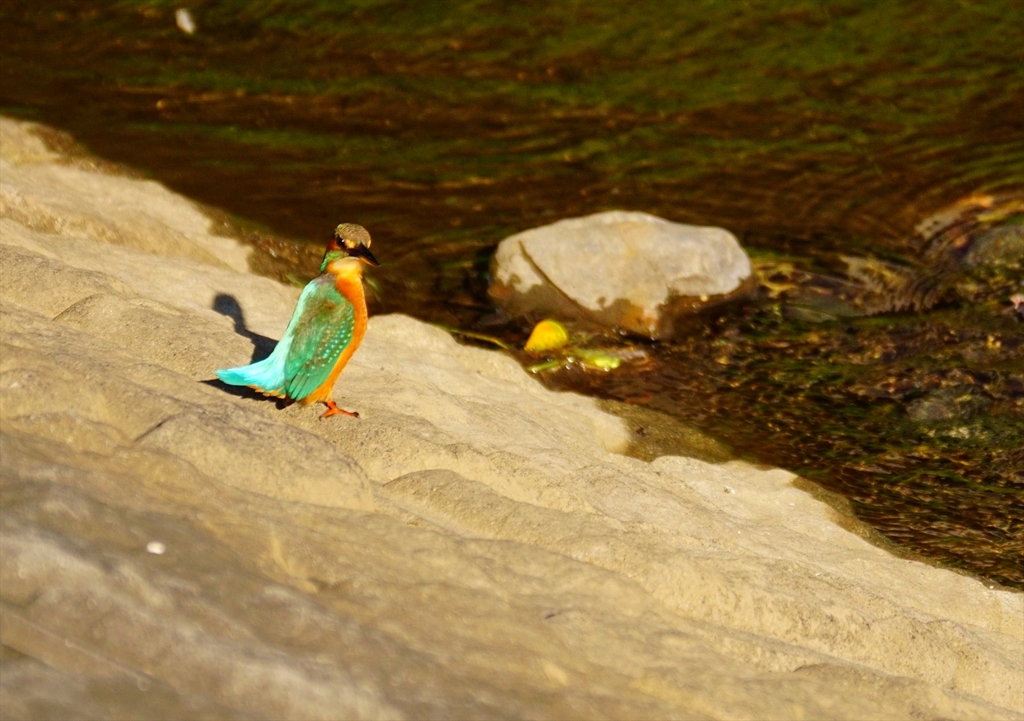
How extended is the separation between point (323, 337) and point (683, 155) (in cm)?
663

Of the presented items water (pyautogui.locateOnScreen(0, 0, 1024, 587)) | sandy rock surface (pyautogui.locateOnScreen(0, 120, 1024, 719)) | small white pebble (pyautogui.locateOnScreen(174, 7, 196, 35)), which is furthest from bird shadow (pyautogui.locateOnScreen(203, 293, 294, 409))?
small white pebble (pyautogui.locateOnScreen(174, 7, 196, 35))

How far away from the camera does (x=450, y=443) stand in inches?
184

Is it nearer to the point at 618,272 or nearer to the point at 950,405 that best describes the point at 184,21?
the point at 618,272

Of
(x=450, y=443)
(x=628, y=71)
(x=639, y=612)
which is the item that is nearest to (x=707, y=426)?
(x=450, y=443)

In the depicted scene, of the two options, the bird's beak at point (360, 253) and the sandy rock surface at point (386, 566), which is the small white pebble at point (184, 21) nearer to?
the sandy rock surface at point (386, 566)

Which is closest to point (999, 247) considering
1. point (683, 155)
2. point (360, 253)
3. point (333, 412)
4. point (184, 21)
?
point (683, 155)

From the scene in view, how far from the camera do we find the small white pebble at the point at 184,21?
12.6m

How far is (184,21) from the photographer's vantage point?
12.7 metres

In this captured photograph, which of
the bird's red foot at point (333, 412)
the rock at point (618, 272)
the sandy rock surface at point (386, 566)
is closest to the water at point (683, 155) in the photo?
the rock at point (618, 272)

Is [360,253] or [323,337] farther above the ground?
[360,253]

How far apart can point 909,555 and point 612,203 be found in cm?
481

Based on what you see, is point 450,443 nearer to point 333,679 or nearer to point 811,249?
point 333,679

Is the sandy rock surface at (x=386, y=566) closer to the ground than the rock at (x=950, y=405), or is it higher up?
higher up

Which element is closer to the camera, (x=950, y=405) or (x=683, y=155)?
(x=950, y=405)
